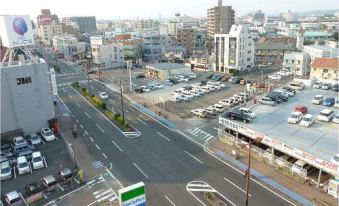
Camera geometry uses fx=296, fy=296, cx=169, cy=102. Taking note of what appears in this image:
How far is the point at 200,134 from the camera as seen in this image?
43125 mm

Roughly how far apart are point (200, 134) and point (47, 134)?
22.5 m

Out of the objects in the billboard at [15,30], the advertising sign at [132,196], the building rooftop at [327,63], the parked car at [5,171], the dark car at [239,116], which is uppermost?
the billboard at [15,30]

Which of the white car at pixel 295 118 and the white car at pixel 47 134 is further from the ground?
the white car at pixel 295 118

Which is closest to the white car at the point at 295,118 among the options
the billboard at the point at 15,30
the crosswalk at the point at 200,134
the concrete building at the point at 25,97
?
the crosswalk at the point at 200,134

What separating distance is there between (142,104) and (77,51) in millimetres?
92598

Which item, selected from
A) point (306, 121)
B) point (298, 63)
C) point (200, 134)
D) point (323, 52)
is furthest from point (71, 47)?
point (306, 121)

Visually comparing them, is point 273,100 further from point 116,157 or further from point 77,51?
point 77,51

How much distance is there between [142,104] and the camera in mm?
59156

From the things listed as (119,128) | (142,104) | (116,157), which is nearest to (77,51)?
(142,104)

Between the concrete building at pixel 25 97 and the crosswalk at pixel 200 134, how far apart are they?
886 inches

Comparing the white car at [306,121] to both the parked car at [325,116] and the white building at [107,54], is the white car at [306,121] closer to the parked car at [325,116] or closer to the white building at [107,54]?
the parked car at [325,116]

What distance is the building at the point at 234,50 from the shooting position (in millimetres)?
86062

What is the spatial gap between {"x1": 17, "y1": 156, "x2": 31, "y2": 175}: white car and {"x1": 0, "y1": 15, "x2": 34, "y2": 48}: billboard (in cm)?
1903

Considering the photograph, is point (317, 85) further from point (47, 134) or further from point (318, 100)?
point (47, 134)
